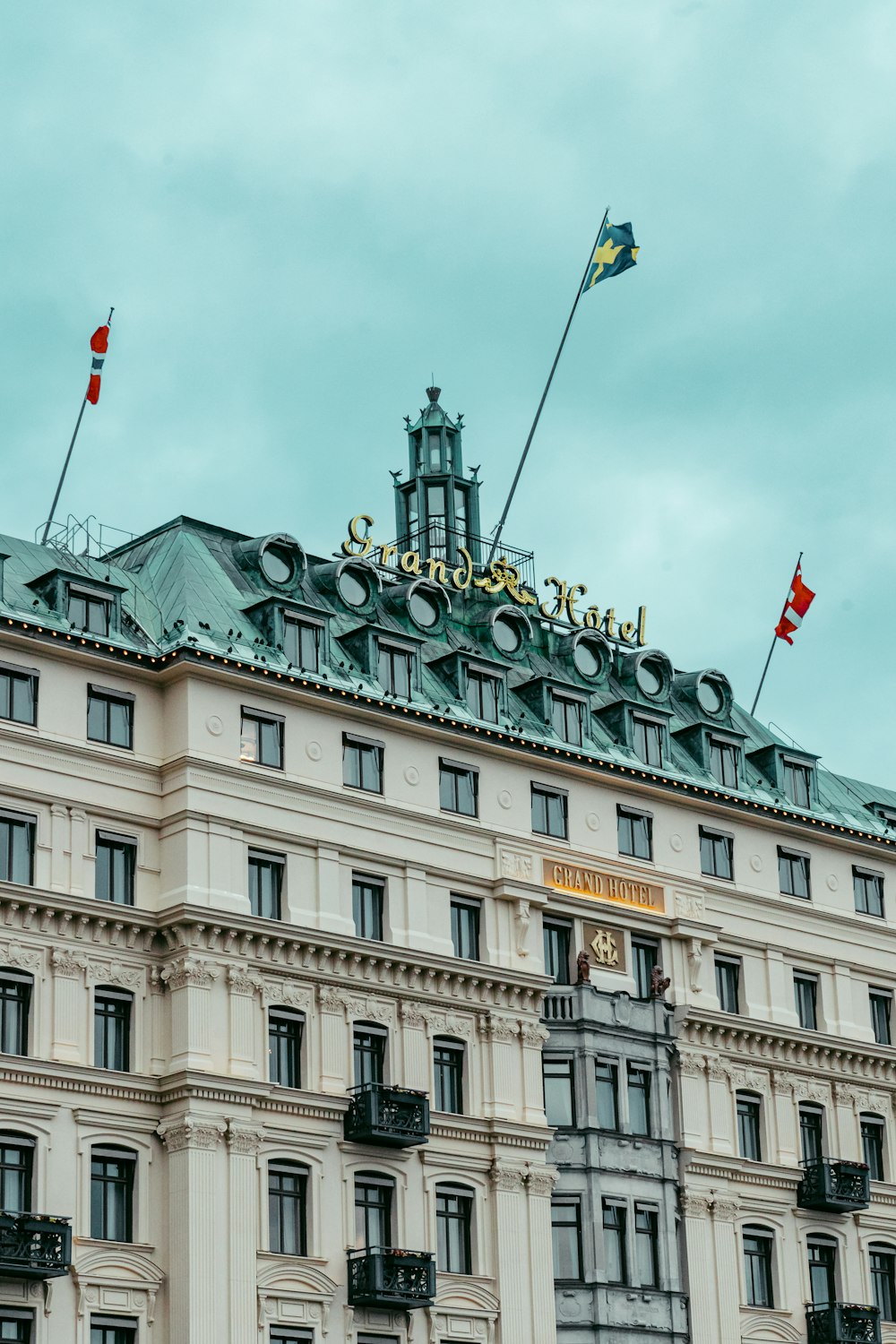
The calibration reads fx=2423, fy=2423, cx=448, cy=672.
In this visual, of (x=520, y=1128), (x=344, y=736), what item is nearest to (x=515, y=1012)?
(x=520, y=1128)

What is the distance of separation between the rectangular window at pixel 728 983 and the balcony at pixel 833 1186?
5944mm

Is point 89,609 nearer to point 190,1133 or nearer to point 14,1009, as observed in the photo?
point 14,1009

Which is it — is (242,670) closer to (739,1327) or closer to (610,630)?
(610,630)

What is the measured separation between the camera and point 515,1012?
76812 millimetres

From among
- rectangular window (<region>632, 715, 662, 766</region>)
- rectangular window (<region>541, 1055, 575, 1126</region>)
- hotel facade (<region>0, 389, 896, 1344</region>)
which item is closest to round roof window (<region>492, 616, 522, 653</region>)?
hotel facade (<region>0, 389, 896, 1344</region>)

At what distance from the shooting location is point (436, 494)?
95.8 metres

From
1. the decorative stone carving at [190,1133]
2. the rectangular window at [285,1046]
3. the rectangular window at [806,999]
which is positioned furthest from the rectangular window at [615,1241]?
the decorative stone carving at [190,1133]

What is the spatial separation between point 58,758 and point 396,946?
1202 cm

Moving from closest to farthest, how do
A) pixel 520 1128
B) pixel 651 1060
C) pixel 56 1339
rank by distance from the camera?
pixel 56 1339
pixel 520 1128
pixel 651 1060

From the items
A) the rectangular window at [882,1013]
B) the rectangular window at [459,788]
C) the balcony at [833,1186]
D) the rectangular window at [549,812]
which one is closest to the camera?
the rectangular window at [459,788]

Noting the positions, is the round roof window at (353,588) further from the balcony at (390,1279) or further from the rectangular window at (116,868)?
the balcony at (390,1279)

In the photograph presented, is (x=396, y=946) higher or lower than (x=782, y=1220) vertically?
higher

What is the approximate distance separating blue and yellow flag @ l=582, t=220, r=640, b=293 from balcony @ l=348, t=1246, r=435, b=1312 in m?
37.7

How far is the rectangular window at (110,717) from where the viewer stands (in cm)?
7138
